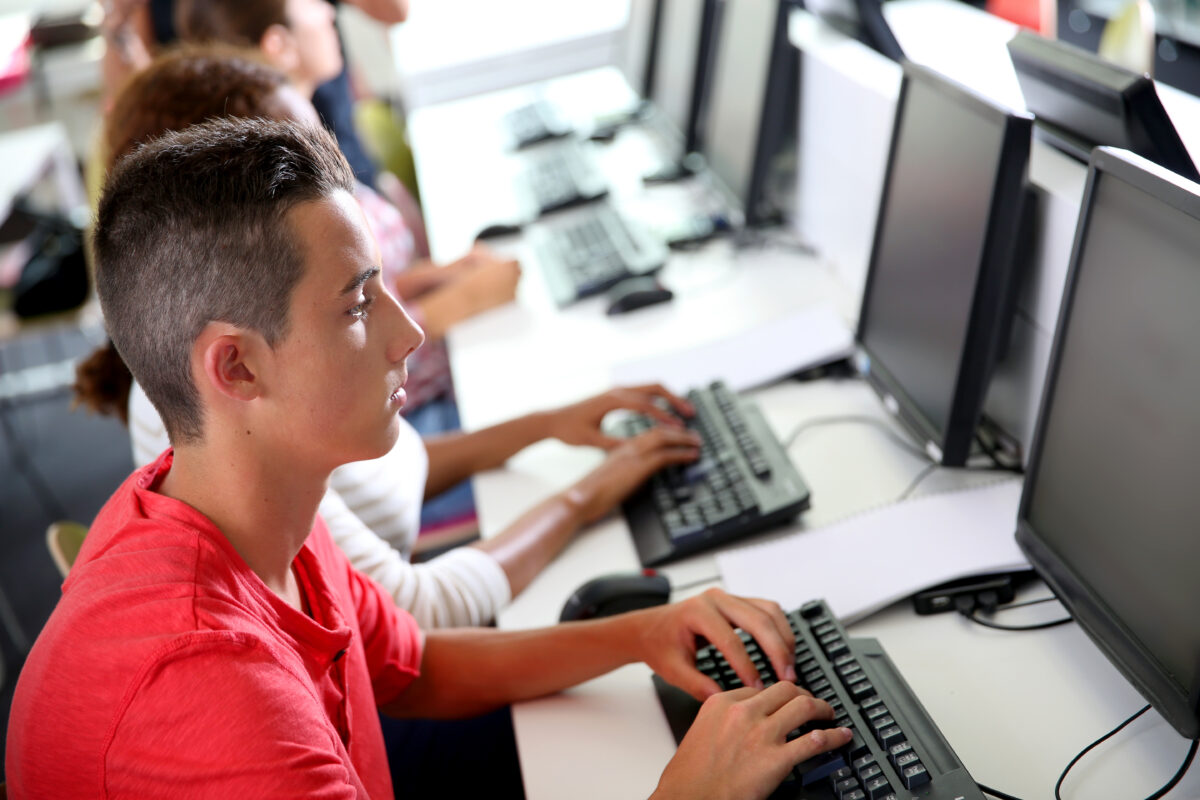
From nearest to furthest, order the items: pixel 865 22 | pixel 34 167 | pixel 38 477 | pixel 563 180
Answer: pixel 865 22
pixel 563 180
pixel 38 477
pixel 34 167

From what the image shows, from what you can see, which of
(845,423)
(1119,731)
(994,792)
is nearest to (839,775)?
(994,792)

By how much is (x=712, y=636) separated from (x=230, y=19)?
5.76ft

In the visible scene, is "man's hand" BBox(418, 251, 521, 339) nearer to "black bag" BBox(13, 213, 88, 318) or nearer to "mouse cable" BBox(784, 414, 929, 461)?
"mouse cable" BBox(784, 414, 929, 461)

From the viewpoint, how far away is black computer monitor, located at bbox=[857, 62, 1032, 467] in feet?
3.59

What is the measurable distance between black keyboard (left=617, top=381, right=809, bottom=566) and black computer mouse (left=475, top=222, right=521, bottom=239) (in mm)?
1014

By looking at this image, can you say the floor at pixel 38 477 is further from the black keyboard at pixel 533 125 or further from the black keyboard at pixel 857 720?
the black keyboard at pixel 857 720

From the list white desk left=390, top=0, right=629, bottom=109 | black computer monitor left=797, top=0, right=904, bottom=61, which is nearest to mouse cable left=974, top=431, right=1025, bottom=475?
black computer monitor left=797, top=0, right=904, bottom=61

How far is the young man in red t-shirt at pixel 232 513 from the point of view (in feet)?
2.34

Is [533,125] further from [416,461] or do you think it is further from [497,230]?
[416,461]

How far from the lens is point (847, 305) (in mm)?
1762

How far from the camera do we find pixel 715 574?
119 cm

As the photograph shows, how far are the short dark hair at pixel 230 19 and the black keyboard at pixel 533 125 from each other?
0.88m

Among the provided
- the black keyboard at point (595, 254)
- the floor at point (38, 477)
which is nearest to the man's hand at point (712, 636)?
the black keyboard at point (595, 254)

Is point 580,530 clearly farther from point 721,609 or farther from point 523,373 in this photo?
point 523,373
